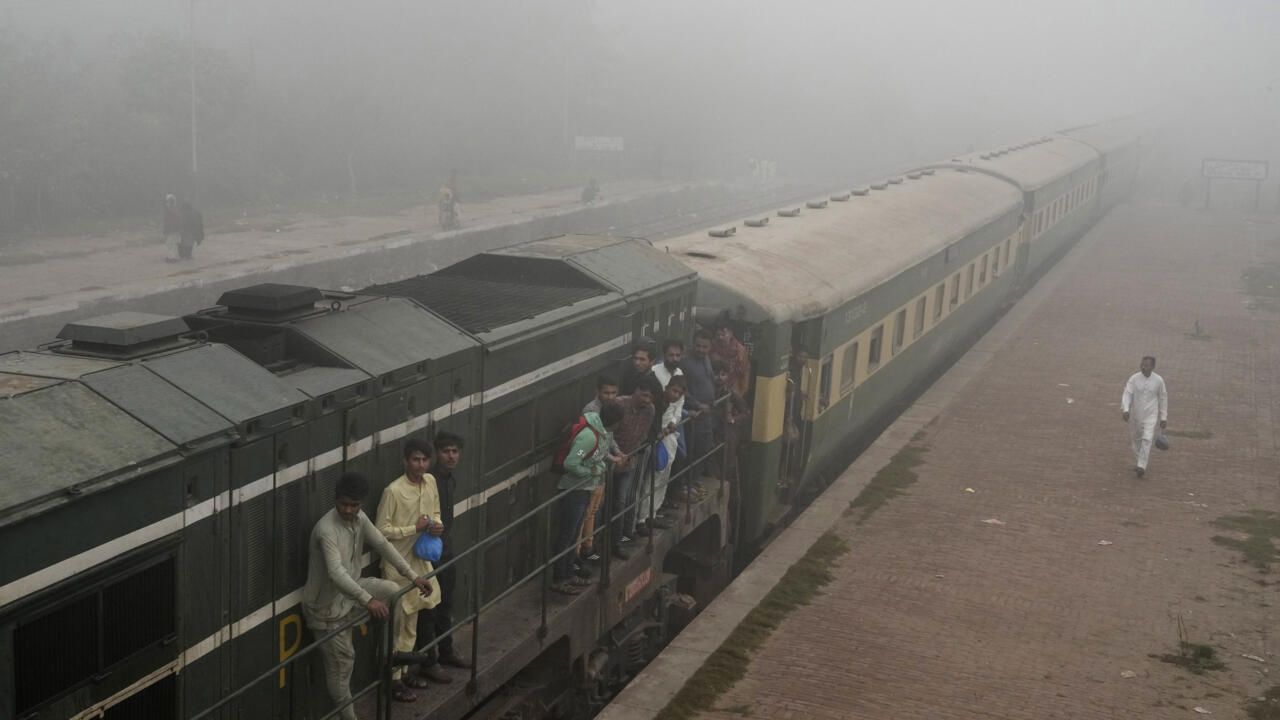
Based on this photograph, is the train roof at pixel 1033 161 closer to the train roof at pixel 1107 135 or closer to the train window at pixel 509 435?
the train roof at pixel 1107 135

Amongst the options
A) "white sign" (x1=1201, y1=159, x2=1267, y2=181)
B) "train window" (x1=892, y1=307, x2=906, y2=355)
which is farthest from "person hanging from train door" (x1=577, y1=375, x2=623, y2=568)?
"white sign" (x1=1201, y1=159, x2=1267, y2=181)

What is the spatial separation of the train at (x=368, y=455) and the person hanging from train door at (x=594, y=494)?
29 cm

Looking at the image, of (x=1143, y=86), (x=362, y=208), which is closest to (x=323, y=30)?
(x=362, y=208)

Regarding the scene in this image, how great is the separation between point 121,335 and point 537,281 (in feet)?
17.2

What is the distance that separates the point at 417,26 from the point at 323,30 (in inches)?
186

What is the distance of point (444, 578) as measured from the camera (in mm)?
8375

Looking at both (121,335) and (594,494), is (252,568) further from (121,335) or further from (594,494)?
(594,494)

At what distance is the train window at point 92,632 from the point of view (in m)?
5.37

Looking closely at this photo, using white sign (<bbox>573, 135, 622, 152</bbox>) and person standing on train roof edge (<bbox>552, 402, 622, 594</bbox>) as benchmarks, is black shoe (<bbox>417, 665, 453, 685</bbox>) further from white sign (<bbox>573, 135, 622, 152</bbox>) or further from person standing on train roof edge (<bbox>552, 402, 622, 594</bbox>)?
white sign (<bbox>573, 135, 622, 152</bbox>)

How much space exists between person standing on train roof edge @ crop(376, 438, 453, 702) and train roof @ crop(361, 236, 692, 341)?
5.55ft

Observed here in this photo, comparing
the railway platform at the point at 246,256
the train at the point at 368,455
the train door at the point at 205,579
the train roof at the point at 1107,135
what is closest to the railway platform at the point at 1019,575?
the train at the point at 368,455

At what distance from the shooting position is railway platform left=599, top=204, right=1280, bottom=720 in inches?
391

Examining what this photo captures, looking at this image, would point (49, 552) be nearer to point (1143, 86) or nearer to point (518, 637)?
point (518, 637)

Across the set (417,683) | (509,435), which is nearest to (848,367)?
(509,435)
